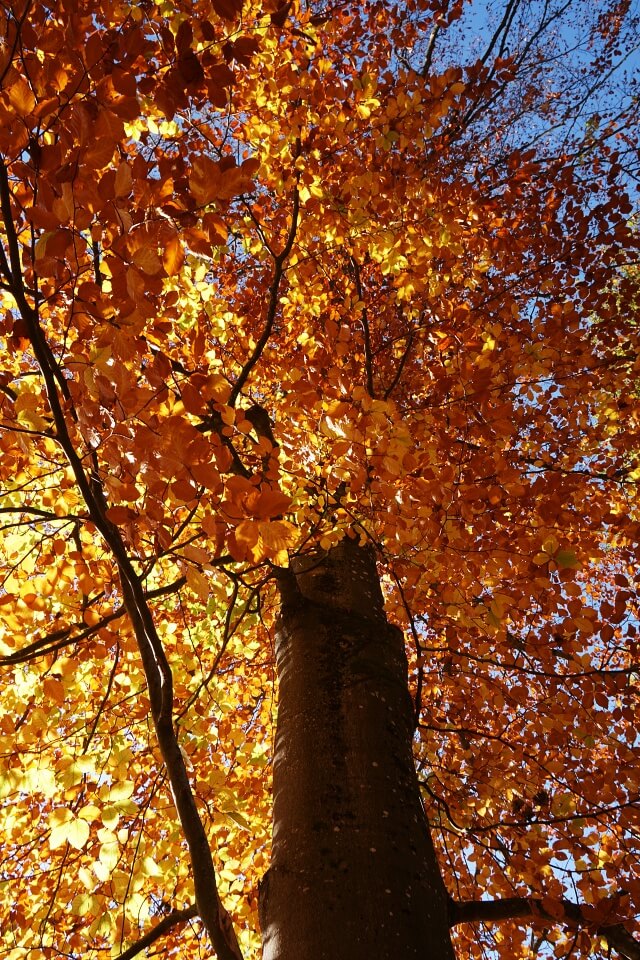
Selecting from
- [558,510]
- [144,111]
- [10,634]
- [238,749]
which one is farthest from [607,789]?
[144,111]

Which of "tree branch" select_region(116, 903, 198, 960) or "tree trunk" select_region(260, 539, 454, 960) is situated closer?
"tree trunk" select_region(260, 539, 454, 960)

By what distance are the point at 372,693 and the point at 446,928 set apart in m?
0.84

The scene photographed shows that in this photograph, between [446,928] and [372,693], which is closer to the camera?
[446,928]

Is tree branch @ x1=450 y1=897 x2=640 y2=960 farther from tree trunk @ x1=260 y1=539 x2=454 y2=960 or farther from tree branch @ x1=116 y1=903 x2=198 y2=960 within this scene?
tree branch @ x1=116 y1=903 x2=198 y2=960

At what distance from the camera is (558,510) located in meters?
6.29

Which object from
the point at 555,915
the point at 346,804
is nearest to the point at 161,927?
the point at 346,804

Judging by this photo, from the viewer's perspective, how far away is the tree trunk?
174cm

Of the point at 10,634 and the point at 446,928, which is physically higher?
the point at 10,634

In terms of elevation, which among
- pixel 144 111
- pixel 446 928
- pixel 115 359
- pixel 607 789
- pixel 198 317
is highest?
pixel 144 111

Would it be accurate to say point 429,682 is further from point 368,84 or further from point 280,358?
point 368,84

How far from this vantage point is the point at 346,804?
2.07 metres

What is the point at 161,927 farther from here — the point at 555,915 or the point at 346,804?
the point at 555,915

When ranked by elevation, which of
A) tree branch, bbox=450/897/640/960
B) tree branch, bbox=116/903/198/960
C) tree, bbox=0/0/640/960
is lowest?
tree branch, bbox=450/897/640/960

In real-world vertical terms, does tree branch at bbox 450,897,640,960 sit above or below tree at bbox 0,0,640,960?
below
